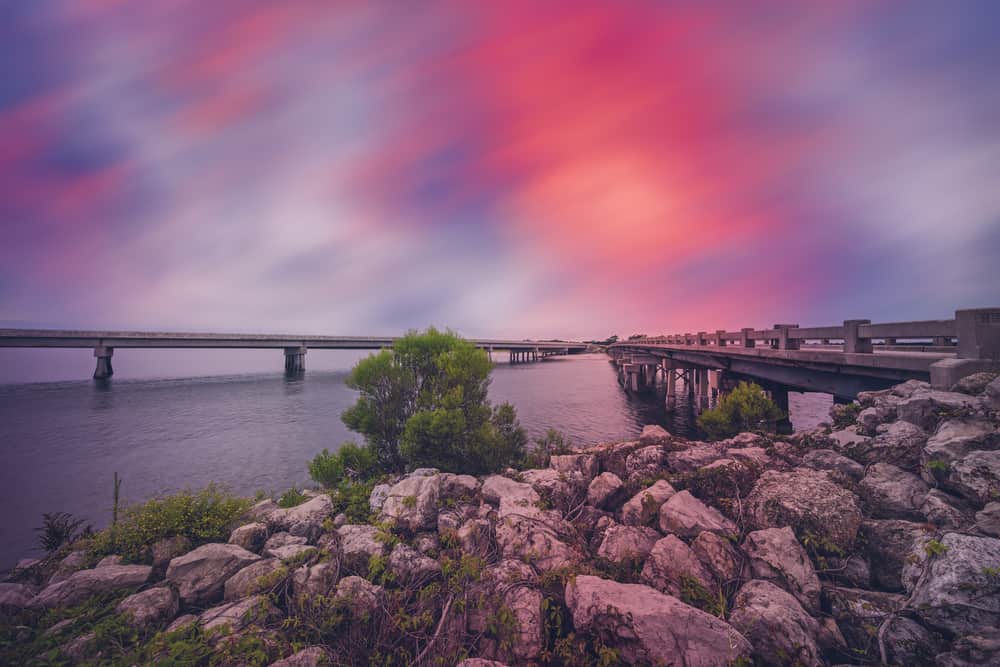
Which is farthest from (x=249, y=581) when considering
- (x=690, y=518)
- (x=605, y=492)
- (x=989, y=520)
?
(x=989, y=520)

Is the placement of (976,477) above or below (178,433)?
above

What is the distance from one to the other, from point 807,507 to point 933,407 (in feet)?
14.8

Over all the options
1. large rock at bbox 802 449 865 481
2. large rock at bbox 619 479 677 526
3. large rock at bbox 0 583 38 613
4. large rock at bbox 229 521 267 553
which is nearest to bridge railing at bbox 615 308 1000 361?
large rock at bbox 802 449 865 481

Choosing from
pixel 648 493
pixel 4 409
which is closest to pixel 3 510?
pixel 648 493

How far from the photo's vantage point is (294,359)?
8556 centimetres

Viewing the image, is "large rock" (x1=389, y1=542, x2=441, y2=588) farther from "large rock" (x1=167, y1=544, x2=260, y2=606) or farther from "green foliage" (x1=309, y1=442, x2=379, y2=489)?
"green foliage" (x1=309, y1=442, x2=379, y2=489)

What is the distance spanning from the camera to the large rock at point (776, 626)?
4.29 meters

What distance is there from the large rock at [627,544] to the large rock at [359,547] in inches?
183

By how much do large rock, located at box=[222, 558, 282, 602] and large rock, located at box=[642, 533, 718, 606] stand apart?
23.3 feet

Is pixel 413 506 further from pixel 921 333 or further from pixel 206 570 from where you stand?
pixel 921 333

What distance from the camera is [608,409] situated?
39438 mm

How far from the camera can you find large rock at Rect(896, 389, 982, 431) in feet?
23.2

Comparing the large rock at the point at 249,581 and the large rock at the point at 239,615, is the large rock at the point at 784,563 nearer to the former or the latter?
the large rock at the point at 239,615

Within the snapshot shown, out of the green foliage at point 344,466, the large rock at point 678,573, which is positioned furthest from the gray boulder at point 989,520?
the green foliage at point 344,466
